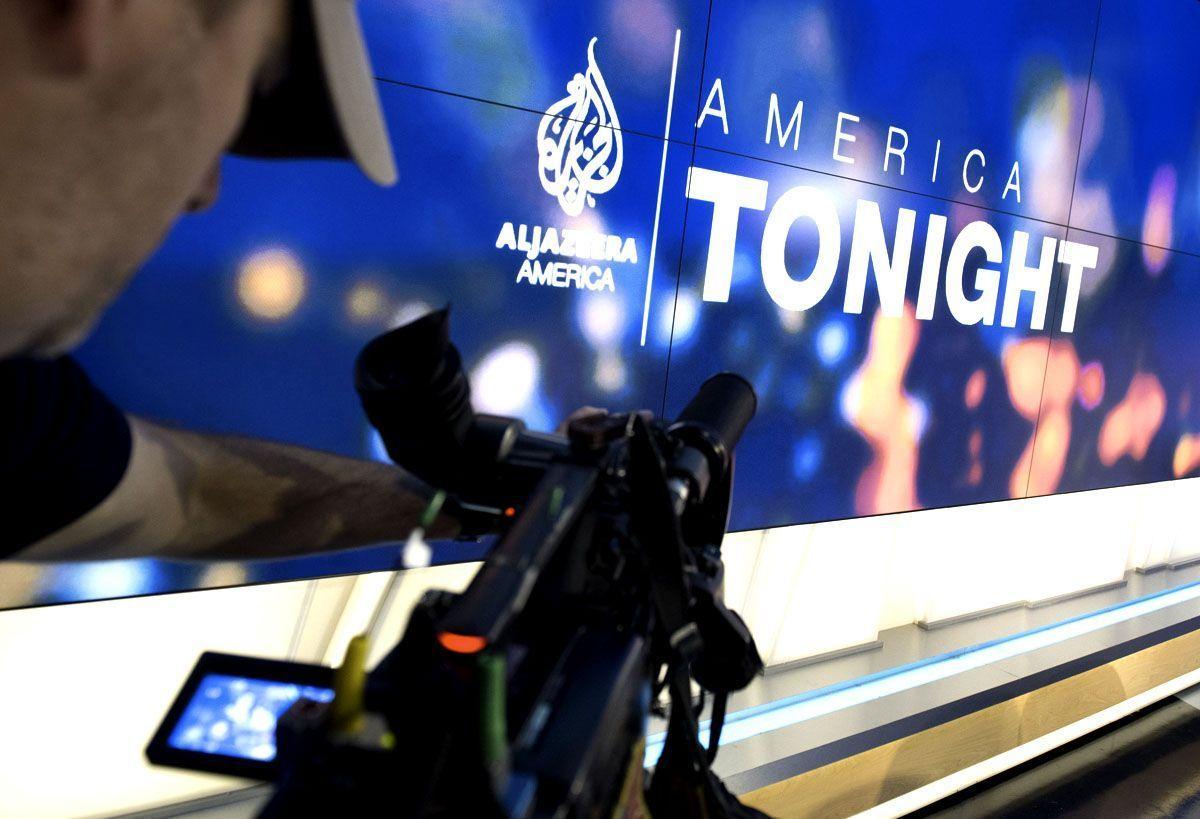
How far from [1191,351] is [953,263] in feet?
4.31

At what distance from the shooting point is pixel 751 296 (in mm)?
1882

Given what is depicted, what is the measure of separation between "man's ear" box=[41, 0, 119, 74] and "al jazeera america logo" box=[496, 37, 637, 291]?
1074 millimetres

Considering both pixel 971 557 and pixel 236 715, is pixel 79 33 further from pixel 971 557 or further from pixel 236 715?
pixel 971 557

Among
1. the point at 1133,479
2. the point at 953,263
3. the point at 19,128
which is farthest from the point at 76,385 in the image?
the point at 1133,479

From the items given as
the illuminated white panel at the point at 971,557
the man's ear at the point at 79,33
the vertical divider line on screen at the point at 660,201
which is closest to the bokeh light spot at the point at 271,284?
the vertical divider line on screen at the point at 660,201

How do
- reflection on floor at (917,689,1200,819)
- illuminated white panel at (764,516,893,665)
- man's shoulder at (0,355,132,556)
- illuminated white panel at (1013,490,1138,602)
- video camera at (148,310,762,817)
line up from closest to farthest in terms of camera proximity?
video camera at (148,310,762,817) → man's shoulder at (0,355,132,556) → illuminated white panel at (764,516,893,665) → reflection on floor at (917,689,1200,819) → illuminated white panel at (1013,490,1138,602)

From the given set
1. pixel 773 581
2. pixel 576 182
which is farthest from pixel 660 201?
pixel 773 581

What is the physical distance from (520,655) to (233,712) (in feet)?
0.56

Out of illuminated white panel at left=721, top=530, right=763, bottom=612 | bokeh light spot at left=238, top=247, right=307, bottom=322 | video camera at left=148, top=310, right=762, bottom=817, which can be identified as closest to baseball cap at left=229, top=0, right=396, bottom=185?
video camera at left=148, top=310, right=762, bottom=817

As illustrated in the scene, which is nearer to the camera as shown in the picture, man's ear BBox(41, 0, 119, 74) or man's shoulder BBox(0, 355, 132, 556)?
man's ear BBox(41, 0, 119, 74)

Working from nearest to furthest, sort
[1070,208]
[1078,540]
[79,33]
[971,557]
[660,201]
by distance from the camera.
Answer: [79,33], [660,201], [1070,208], [971,557], [1078,540]

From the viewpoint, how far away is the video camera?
391mm

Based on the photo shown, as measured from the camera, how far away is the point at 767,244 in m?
1.89

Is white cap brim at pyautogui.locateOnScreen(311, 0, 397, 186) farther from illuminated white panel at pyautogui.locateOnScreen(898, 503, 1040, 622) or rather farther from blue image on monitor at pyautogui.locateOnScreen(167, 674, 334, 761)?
illuminated white panel at pyautogui.locateOnScreen(898, 503, 1040, 622)
